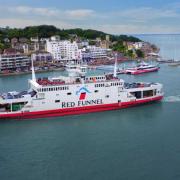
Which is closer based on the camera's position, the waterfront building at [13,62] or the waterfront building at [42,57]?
the waterfront building at [13,62]

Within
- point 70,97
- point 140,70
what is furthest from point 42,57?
point 70,97

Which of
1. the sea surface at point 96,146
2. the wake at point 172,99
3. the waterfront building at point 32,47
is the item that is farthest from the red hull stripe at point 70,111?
the waterfront building at point 32,47

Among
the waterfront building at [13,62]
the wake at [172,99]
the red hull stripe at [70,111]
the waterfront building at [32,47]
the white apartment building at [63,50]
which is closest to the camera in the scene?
the red hull stripe at [70,111]

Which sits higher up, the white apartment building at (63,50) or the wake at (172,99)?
the white apartment building at (63,50)

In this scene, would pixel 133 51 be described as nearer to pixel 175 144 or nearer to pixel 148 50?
pixel 148 50

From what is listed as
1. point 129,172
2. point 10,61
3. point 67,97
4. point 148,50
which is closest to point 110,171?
point 129,172

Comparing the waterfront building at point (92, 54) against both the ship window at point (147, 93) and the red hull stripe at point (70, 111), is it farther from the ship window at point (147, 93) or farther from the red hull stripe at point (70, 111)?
the red hull stripe at point (70, 111)

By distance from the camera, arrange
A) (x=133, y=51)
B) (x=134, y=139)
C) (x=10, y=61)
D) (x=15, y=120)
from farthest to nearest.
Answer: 1. (x=133, y=51)
2. (x=10, y=61)
3. (x=15, y=120)
4. (x=134, y=139)
